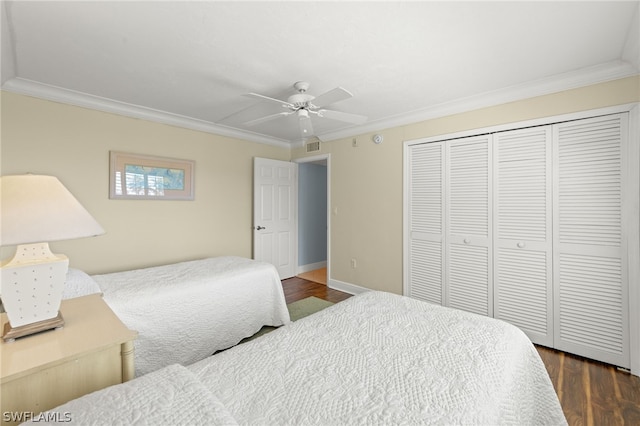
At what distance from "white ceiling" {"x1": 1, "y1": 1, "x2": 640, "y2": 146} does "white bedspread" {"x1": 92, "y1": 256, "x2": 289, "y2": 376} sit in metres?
1.75

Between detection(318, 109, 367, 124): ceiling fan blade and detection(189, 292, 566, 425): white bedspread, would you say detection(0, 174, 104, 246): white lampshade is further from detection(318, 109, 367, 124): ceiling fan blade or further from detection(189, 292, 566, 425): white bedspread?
detection(318, 109, 367, 124): ceiling fan blade

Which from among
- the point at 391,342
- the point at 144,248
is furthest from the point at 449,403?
the point at 144,248

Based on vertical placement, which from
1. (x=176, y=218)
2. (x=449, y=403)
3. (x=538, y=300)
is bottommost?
(x=538, y=300)

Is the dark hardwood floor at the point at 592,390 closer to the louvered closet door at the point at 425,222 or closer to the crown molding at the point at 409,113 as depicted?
the louvered closet door at the point at 425,222

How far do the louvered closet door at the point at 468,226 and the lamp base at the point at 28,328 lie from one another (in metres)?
3.23

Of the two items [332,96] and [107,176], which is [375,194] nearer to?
[332,96]

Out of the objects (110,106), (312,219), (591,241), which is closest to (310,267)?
(312,219)

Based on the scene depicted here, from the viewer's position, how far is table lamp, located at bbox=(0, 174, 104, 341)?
3.49ft

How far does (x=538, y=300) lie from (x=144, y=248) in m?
4.16

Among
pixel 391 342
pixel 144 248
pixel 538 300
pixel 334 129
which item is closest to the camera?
pixel 391 342

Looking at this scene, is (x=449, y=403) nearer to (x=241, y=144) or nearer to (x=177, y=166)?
(x=177, y=166)

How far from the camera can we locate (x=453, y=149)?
10.2ft

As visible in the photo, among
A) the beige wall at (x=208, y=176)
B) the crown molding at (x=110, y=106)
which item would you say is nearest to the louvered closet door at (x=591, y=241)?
the beige wall at (x=208, y=176)

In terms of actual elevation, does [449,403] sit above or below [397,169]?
below
